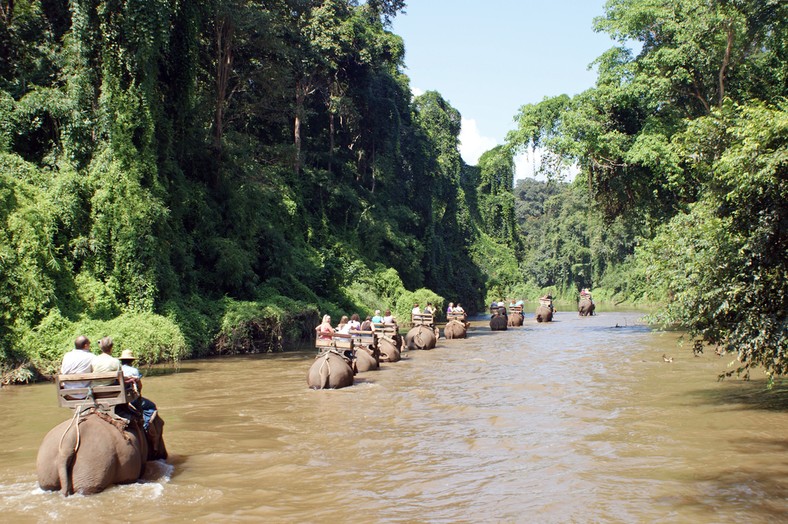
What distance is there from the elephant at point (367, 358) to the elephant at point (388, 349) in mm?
1695

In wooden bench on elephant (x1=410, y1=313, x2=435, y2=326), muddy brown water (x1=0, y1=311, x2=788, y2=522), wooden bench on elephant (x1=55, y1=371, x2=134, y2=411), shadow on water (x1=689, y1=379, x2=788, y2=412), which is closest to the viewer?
muddy brown water (x1=0, y1=311, x2=788, y2=522)

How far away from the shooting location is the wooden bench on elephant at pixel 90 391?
29.8ft

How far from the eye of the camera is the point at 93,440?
8.79 metres

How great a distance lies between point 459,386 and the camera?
18.4 meters

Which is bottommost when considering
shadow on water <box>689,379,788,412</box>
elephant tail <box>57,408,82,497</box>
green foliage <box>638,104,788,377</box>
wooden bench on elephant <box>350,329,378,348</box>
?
shadow on water <box>689,379,788,412</box>

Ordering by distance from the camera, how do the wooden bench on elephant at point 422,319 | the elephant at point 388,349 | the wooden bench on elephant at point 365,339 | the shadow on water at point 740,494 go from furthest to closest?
the wooden bench on elephant at point 422,319, the elephant at point 388,349, the wooden bench on elephant at point 365,339, the shadow on water at point 740,494

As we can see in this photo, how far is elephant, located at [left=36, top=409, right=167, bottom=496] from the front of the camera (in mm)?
8656

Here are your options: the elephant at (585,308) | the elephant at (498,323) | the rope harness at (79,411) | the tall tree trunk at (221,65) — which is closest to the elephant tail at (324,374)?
the rope harness at (79,411)

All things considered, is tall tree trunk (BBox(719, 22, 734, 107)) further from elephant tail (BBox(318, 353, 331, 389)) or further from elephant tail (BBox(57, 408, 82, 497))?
elephant tail (BBox(57, 408, 82, 497))

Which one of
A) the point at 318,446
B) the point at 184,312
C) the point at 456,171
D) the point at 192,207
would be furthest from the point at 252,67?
the point at 456,171

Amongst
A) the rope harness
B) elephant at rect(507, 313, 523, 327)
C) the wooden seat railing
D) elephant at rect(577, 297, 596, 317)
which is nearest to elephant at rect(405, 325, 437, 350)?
the wooden seat railing

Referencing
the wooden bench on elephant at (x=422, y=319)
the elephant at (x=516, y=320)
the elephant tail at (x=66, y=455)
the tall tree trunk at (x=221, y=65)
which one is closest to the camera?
the elephant tail at (x=66, y=455)

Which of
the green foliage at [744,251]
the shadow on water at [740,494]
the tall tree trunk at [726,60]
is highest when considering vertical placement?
the tall tree trunk at [726,60]

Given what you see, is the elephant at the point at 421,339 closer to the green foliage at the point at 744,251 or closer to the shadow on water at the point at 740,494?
the green foliage at the point at 744,251
